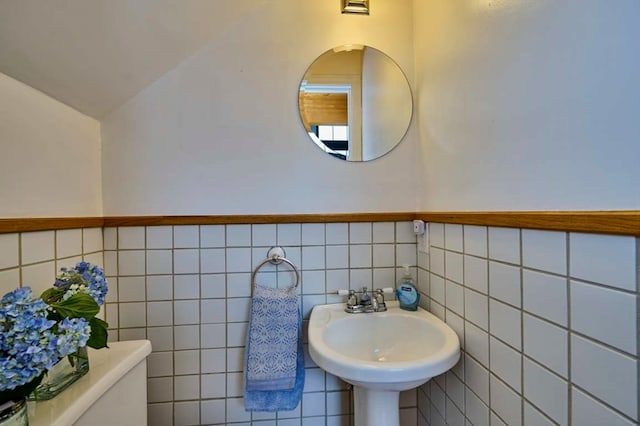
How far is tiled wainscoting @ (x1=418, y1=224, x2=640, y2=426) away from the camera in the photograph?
493 millimetres

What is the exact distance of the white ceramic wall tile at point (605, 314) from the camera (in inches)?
18.7

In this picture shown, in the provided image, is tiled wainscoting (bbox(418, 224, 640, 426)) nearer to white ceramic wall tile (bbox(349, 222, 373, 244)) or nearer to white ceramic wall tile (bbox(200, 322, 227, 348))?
white ceramic wall tile (bbox(349, 222, 373, 244))

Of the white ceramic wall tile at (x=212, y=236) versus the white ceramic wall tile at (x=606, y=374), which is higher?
the white ceramic wall tile at (x=212, y=236)

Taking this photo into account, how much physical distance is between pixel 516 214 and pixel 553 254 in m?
0.13

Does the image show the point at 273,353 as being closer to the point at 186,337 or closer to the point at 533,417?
the point at 186,337

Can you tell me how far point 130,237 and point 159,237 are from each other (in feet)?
0.38

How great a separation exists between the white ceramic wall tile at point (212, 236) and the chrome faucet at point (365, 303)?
1.90ft

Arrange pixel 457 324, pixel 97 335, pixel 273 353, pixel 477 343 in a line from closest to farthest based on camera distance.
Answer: pixel 97 335 < pixel 477 343 < pixel 457 324 < pixel 273 353

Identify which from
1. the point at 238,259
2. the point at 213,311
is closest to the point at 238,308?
the point at 213,311

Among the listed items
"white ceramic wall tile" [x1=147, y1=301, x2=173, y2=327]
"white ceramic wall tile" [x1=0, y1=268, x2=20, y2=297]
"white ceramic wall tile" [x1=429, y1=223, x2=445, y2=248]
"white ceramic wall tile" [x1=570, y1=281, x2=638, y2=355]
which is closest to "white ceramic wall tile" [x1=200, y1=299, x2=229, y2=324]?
"white ceramic wall tile" [x1=147, y1=301, x2=173, y2=327]

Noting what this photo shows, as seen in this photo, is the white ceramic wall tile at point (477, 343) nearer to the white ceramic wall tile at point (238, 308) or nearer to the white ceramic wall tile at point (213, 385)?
the white ceramic wall tile at point (238, 308)

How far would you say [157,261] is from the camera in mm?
1182

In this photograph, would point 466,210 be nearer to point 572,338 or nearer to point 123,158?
point 572,338

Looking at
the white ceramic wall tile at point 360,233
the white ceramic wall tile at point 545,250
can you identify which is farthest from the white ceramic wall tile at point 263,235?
the white ceramic wall tile at point 545,250
